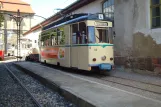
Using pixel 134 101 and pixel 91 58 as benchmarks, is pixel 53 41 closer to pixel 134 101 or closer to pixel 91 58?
pixel 91 58

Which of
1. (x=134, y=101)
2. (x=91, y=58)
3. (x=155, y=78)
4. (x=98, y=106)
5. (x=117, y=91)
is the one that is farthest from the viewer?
(x=91, y=58)

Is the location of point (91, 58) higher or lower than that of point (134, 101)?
higher

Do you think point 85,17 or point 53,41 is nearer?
point 85,17

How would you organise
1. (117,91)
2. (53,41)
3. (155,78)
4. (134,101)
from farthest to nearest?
1. (53,41)
2. (155,78)
3. (117,91)
4. (134,101)

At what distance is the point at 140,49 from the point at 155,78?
2.91 m

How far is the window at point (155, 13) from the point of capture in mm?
13547

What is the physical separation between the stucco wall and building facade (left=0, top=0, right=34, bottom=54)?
4434 cm

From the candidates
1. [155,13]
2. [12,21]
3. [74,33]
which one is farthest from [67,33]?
[12,21]

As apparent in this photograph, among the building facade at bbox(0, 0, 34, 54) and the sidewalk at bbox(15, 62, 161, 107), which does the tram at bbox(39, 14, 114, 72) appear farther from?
the building facade at bbox(0, 0, 34, 54)

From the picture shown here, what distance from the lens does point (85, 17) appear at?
44.1 feet

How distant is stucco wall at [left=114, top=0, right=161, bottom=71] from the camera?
1374cm

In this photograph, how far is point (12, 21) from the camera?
220 ft

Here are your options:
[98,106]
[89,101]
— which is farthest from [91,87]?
[98,106]

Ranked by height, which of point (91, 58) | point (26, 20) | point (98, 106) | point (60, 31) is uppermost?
point (26, 20)
